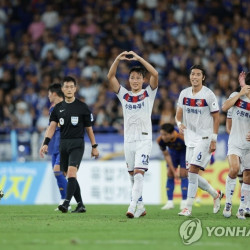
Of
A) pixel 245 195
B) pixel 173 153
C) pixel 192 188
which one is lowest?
pixel 245 195

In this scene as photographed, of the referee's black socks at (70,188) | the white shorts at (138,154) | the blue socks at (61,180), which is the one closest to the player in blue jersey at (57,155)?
the blue socks at (61,180)

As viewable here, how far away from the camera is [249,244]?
992cm

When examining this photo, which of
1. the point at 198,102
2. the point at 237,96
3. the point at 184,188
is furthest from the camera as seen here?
the point at 184,188

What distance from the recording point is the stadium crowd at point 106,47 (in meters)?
24.8

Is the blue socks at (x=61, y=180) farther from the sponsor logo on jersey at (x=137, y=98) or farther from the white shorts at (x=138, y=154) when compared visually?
the sponsor logo on jersey at (x=137, y=98)

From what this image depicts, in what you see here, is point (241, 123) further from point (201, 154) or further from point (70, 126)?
point (70, 126)

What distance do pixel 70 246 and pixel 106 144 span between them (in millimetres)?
13787

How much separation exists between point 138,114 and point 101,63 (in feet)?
42.2

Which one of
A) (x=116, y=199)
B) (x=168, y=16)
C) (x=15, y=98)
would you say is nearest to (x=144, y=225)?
(x=116, y=199)

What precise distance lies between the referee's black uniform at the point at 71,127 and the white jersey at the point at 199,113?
1978 millimetres

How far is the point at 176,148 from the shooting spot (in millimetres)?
17953

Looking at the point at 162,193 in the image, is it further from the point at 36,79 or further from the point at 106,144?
the point at 36,79

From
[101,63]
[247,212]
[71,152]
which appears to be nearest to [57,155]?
[71,152]

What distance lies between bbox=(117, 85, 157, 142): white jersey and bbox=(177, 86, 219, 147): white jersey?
746 millimetres
